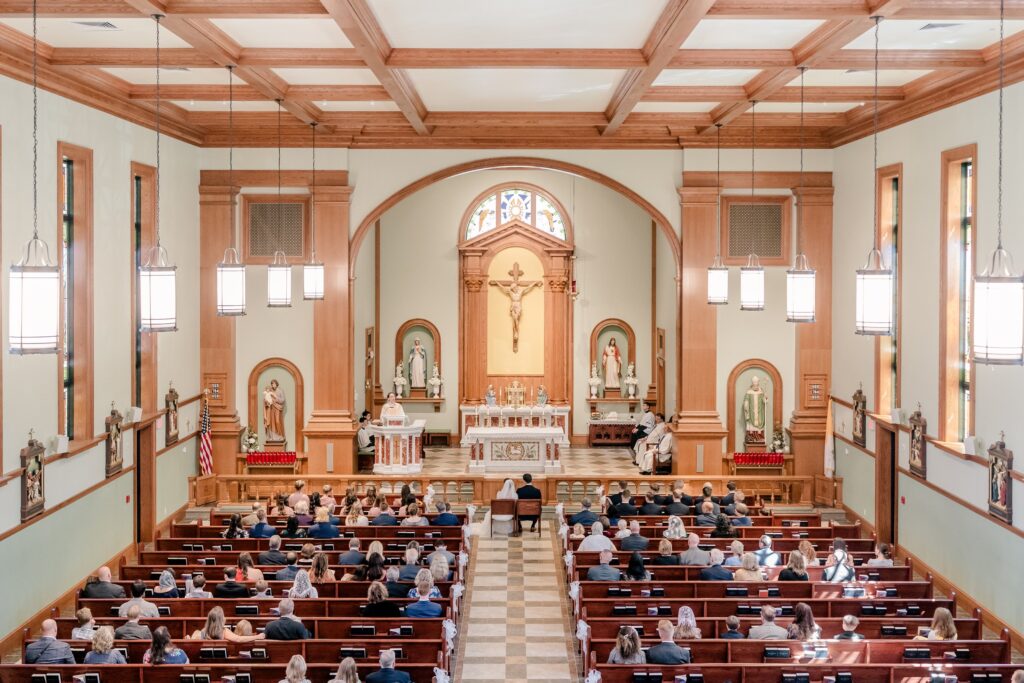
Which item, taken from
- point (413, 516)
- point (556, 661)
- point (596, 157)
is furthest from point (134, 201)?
point (556, 661)

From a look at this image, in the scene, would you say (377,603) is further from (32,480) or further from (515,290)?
(515,290)

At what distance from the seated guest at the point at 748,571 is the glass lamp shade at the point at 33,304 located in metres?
7.90

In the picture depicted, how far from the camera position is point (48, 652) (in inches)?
376

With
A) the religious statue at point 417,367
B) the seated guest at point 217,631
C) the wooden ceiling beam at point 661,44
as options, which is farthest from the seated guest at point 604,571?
the religious statue at point 417,367

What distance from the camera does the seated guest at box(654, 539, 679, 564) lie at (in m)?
13.6

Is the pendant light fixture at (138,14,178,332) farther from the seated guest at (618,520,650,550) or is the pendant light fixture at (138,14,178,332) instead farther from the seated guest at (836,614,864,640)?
the seated guest at (836,614,864,640)

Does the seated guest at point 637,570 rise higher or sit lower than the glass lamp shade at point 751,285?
lower

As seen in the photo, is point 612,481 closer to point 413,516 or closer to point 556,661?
point 413,516

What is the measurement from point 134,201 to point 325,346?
16.3 feet

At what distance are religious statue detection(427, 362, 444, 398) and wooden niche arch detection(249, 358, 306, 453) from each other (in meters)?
5.92

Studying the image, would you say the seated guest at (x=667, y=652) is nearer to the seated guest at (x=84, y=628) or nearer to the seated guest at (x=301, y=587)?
the seated guest at (x=301, y=587)

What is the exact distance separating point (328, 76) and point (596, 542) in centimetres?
734

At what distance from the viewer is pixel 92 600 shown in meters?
11.4

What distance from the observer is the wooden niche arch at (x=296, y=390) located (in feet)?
69.1
